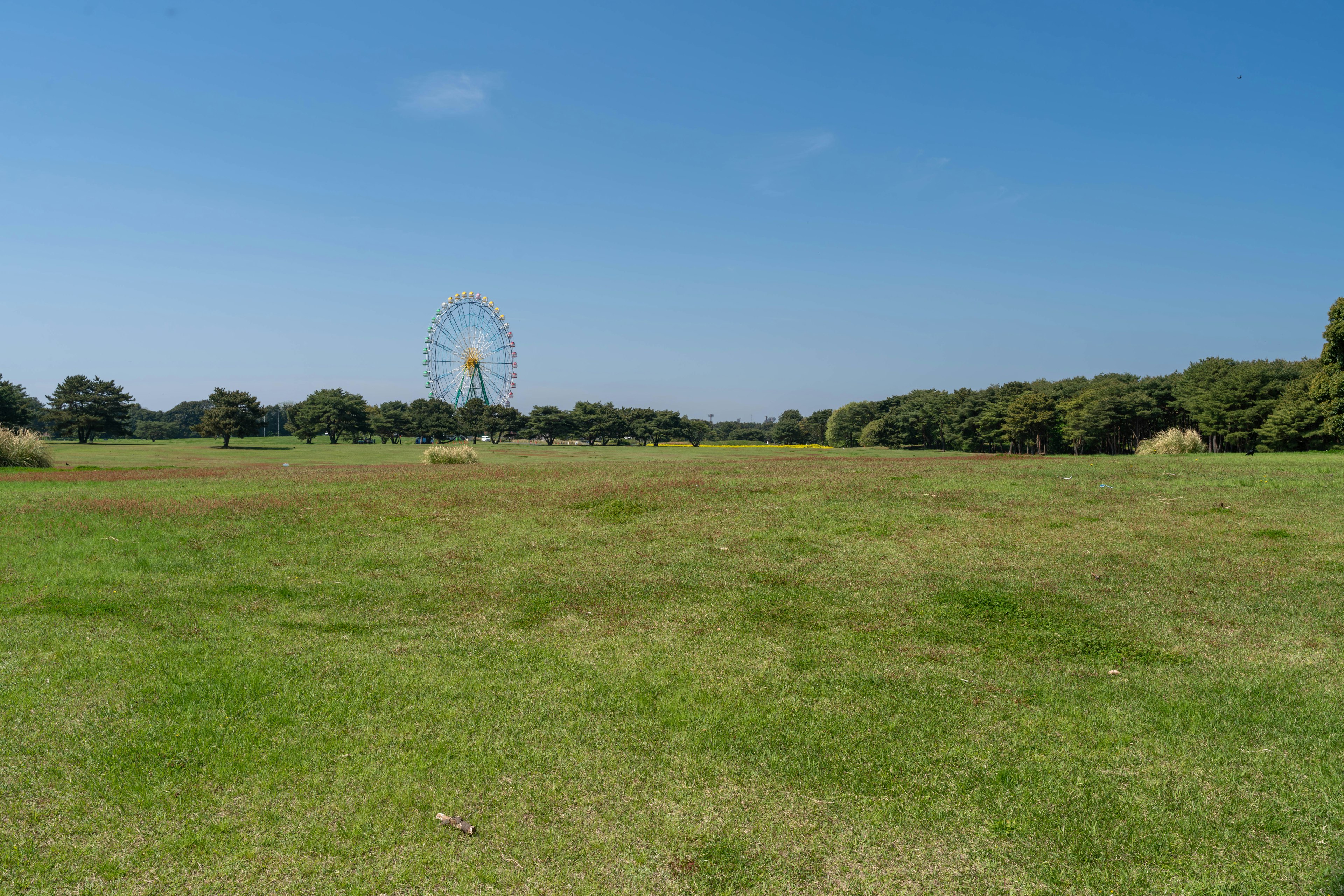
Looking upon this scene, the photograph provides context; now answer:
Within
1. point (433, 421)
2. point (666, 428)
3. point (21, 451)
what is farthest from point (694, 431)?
point (21, 451)

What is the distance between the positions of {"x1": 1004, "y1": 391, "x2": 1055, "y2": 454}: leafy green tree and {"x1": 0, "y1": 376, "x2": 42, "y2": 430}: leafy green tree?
117 m

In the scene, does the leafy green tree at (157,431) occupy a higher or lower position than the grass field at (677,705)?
higher

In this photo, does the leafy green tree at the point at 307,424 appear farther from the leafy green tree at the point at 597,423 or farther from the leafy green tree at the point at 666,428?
the leafy green tree at the point at 666,428

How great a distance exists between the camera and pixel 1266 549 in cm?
1413

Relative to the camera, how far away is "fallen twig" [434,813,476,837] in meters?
5.46

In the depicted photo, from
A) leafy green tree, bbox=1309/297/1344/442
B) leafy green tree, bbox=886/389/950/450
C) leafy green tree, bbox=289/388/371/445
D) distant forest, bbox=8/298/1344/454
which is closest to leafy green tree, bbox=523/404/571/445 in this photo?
distant forest, bbox=8/298/1344/454

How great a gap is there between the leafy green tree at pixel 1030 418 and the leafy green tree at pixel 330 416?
315 ft

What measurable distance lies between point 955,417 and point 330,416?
3793 inches

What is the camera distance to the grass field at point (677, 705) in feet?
17.1

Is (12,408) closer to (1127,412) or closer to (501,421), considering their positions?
(501,421)

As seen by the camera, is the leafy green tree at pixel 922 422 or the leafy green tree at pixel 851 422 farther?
the leafy green tree at pixel 851 422

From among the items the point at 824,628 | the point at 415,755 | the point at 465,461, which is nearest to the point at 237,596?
the point at 415,755

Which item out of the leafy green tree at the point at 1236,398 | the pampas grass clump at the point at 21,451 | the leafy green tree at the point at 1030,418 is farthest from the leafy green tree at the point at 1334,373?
the pampas grass clump at the point at 21,451

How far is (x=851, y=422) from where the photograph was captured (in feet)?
438
